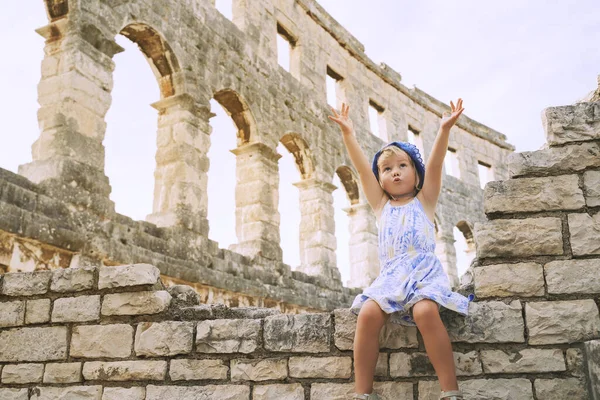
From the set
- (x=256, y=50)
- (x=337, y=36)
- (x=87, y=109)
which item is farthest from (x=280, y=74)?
(x=87, y=109)

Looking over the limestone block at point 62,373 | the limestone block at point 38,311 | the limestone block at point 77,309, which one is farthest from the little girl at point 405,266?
the limestone block at point 38,311

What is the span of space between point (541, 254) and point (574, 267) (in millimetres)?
179

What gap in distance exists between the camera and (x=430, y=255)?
3178 mm

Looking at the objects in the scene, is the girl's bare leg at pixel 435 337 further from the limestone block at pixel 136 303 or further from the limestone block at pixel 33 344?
the limestone block at pixel 33 344

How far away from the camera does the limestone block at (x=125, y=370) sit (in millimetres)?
3600

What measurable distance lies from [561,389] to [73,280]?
308 cm

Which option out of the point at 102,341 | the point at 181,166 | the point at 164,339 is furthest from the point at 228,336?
the point at 181,166

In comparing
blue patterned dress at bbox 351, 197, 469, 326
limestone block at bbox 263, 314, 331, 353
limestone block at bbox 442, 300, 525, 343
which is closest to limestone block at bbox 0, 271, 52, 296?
limestone block at bbox 263, 314, 331, 353

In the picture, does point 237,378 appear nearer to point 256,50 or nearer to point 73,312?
point 73,312

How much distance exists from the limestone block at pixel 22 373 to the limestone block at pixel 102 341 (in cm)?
27

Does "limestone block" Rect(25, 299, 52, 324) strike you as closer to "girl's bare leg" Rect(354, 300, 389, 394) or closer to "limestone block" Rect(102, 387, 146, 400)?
"limestone block" Rect(102, 387, 146, 400)

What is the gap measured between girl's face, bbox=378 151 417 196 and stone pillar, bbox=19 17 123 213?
454 cm

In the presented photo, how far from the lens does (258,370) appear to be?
3.42 metres

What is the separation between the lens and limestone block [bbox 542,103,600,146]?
333cm
